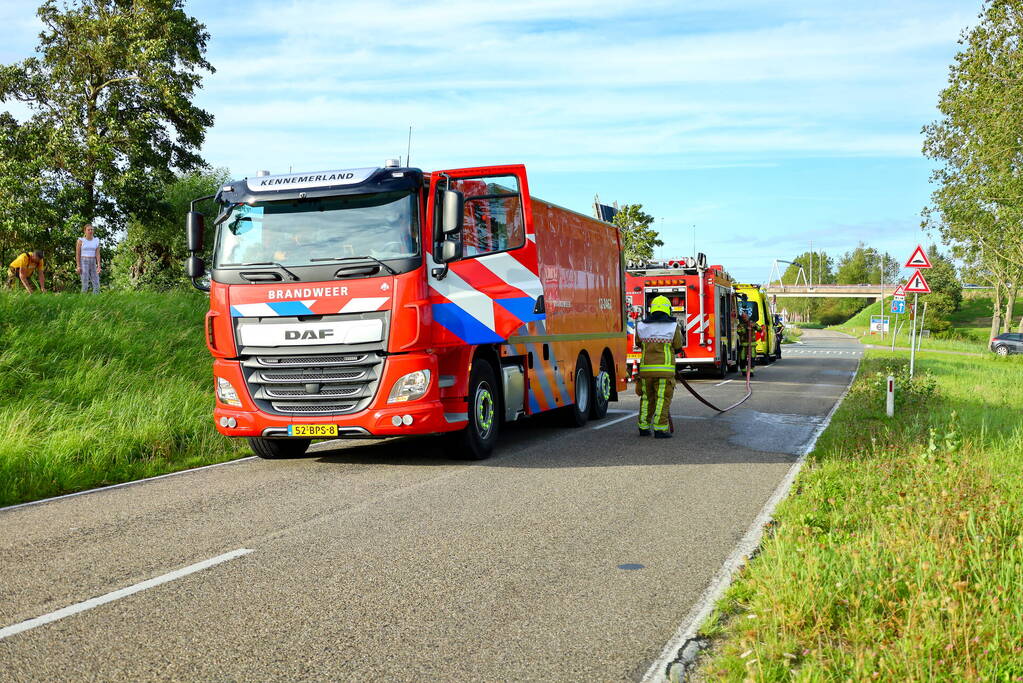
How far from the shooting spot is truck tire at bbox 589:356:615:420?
1445cm

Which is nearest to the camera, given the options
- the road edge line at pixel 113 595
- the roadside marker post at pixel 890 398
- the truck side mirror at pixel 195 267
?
the road edge line at pixel 113 595

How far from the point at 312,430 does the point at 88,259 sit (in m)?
12.5

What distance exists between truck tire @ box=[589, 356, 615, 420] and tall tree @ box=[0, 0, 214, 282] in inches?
719

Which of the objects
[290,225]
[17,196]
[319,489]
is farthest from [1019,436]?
[17,196]

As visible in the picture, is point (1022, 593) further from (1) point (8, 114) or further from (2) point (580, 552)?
(1) point (8, 114)

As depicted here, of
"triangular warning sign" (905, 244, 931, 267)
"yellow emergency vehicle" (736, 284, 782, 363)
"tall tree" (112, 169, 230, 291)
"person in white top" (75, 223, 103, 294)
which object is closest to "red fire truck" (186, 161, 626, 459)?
"person in white top" (75, 223, 103, 294)

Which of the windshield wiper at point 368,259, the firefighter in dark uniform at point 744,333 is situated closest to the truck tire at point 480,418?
the windshield wiper at point 368,259

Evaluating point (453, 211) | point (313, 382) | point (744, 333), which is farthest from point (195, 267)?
point (744, 333)

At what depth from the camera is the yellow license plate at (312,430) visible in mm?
9523

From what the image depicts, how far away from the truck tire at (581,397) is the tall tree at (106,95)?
18717 millimetres

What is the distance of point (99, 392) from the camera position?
13031 mm

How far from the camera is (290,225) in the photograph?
9.79 m

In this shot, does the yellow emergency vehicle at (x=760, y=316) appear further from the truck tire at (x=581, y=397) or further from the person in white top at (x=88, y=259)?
the person in white top at (x=88, y=259)

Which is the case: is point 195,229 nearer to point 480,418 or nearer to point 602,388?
point 480,418
